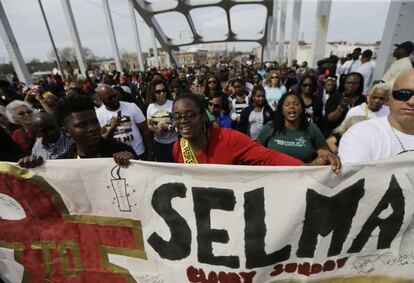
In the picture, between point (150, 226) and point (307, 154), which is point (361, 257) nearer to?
point (307, 154)

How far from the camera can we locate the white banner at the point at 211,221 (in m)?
1.46

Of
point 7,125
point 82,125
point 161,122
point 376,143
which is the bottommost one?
point 161,122

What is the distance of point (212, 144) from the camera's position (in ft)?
5.82

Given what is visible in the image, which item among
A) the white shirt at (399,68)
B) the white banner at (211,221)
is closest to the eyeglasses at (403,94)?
the white banner at (211,221)

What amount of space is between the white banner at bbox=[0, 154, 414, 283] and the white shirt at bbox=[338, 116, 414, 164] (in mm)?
105

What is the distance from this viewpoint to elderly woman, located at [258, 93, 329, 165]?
238cm

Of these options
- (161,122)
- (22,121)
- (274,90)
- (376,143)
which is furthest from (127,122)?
(274,90)

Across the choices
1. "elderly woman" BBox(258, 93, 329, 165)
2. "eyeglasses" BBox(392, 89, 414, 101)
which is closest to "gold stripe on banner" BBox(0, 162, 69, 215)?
"elderly woman" BBox(258, 93, 329, 165)

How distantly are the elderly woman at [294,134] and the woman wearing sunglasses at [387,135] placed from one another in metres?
0.78

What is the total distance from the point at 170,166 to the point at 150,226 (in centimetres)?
46

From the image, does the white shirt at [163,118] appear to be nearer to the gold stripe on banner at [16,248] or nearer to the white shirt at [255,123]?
the white shirt at [255,123]

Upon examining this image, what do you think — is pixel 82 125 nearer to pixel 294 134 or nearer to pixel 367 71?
pixel 294 134

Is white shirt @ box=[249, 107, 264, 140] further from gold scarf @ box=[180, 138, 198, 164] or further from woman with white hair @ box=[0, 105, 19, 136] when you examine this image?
woman with white hair @ box=[0, 105, 19, 136]

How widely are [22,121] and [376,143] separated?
352cm
